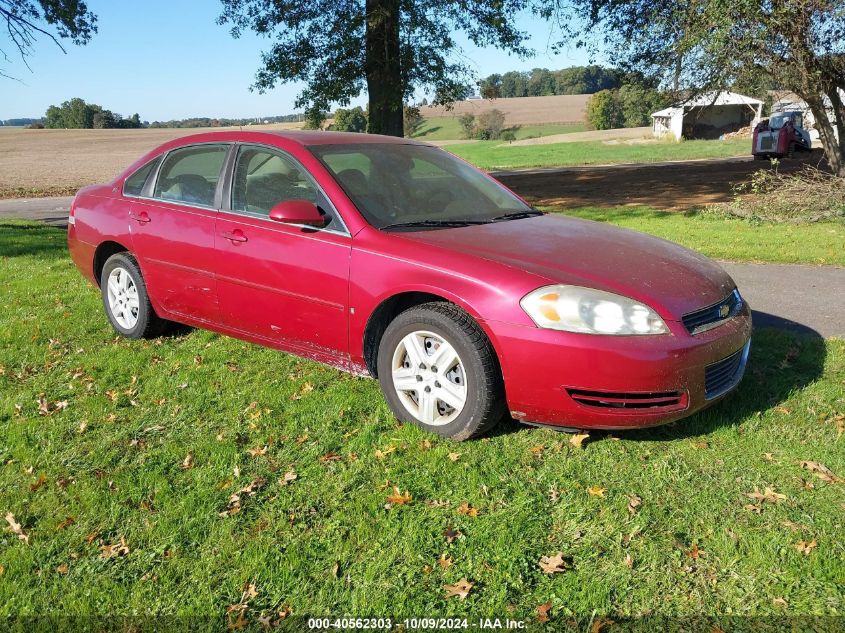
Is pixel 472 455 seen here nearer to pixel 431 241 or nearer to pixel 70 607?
pixel 431 241

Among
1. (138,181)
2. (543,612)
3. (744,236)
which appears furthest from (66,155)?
(543,612)

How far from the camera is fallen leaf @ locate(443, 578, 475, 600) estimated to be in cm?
278

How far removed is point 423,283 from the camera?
158 inches

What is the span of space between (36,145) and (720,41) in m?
57.0

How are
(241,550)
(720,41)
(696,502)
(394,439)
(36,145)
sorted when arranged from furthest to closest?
(36,145)
(720,41)
(394,439)
(696,502)
(241,550)

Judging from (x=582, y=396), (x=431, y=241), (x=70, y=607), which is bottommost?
(x=70, y=607)

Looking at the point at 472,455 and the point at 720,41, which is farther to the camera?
the point at 720,41

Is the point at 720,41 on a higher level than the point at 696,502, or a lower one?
higher

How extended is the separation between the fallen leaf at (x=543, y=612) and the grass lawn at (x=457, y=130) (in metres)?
76.6

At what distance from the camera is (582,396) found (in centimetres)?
369

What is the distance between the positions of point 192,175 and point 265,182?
82 cm

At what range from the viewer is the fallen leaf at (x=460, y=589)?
2.78 meters

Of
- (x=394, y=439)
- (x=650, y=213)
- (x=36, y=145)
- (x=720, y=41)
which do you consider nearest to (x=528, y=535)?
(x=394, y=439)

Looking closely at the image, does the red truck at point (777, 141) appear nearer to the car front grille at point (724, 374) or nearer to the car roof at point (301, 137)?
the car roof at point (301, 137)
